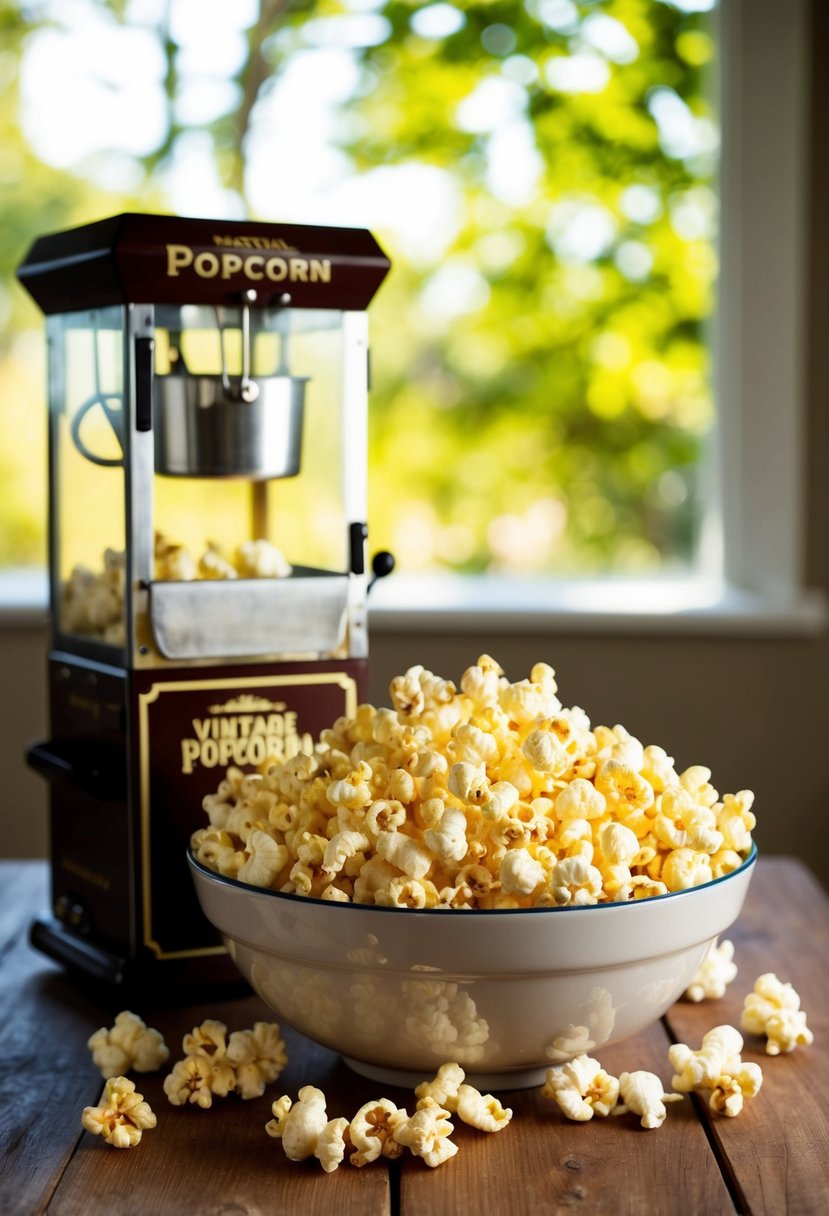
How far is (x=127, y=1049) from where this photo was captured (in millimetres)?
1051

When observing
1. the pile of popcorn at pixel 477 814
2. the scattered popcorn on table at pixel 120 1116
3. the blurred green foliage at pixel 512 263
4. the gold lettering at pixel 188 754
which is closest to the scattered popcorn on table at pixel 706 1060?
the pile of popcorn at pixel 477 814

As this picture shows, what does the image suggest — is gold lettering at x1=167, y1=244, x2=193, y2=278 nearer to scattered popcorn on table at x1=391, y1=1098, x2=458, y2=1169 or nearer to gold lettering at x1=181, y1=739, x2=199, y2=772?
gold lettering at x1=181, y1=739, x2=199, y2=772

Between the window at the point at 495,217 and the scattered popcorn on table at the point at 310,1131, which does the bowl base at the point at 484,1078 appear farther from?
the window at the point at 495,217

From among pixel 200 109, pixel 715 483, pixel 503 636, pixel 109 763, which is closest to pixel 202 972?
pixel 109 763

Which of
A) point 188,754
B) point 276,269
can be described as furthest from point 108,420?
point 188,754

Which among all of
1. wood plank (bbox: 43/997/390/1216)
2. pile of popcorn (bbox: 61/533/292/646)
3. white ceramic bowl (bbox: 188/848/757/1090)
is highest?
pile of popcorn (bbox: 61/533/292/646)

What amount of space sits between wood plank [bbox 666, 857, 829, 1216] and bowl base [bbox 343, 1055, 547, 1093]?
12 centimetres

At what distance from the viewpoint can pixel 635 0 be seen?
2.91m

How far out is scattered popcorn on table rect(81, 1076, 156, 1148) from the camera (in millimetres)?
935

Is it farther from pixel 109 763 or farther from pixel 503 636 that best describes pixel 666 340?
pixel 109 763

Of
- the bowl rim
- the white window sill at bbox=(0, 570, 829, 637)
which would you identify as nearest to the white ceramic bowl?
the bowl rim

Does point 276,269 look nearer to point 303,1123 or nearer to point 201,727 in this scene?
point 201,727

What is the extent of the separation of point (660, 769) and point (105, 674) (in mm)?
523

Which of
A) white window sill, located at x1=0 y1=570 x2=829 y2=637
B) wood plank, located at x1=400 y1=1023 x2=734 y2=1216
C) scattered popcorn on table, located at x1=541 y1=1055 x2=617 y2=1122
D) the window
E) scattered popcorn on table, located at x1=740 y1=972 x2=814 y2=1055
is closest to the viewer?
wood plank, located at x1=400 y1=1023 x2=734 y2=1216
